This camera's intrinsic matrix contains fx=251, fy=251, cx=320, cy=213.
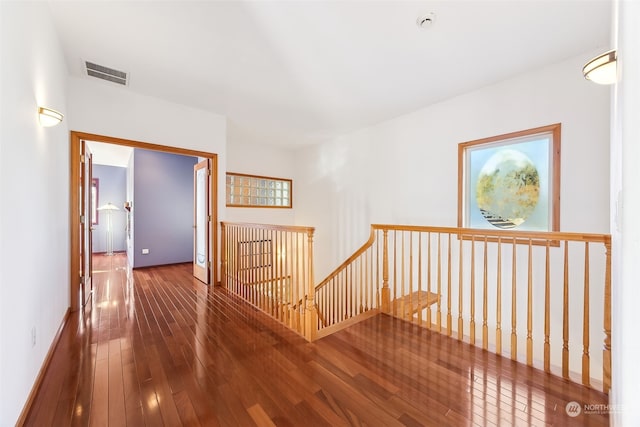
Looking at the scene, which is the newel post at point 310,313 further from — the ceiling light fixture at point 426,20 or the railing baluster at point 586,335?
the ceiling light fixture at point 426,20

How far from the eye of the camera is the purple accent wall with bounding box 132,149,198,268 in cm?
524

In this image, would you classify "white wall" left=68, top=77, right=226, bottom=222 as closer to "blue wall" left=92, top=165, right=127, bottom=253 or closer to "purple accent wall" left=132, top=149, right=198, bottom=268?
"purple accent wall" left=132, top=149, right=198, bottom=268

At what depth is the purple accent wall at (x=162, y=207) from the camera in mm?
5242

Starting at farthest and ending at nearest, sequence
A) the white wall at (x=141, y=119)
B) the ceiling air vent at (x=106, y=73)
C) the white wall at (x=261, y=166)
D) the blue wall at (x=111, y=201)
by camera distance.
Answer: the blue wall at (x=111, y=201) → the white wall at (x=261, y=166) → the white wall at (x=141, y=119) → the ceiling air vent at (x=106, y=73)

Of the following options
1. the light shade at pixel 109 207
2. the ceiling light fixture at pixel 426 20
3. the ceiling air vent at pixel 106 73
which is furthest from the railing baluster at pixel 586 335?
the light shade at pixel 109 207

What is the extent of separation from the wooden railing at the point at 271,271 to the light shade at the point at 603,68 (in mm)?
2165

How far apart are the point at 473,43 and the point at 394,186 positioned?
7.05 ft

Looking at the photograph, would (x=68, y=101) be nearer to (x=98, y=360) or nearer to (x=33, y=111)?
(x=33, y=111)

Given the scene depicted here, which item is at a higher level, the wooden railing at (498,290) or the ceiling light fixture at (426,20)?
the ceiling light fixture at (426,20)

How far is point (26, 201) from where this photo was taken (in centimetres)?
155

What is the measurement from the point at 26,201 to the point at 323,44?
258 cm

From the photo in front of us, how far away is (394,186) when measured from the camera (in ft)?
13.7

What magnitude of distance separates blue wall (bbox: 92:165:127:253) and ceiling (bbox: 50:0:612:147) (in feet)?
19.7

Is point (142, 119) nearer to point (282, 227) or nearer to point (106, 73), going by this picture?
point (106, 73)
